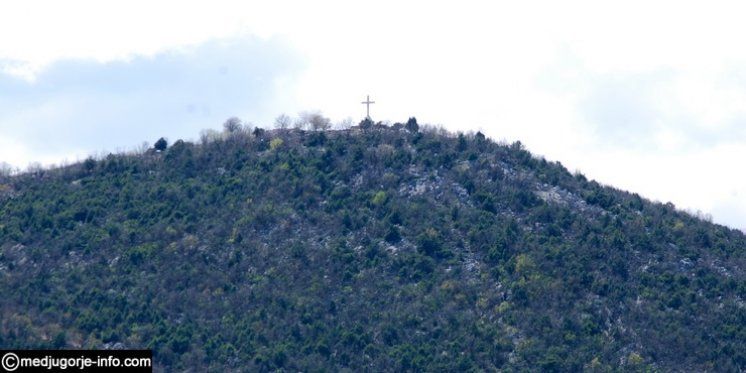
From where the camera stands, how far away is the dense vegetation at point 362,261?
77375 millimetres

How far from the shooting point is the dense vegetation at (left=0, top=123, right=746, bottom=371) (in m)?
77.4

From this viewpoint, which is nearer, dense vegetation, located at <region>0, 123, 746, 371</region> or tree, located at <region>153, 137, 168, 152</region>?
dense vegetation, located at <region>0, 123, 746, 371</region>

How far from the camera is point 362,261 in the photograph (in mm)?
84312

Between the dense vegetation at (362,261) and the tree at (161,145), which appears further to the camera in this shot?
the tree at (161,145)

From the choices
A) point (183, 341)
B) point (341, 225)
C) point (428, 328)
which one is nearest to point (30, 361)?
point (183, 341)

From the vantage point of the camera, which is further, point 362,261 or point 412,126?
point 412,126

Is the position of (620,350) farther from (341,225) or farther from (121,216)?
(121,216)

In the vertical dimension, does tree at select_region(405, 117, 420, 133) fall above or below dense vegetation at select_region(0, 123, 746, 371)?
above

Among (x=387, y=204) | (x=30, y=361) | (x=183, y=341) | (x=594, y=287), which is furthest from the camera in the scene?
(x=387, y=204)

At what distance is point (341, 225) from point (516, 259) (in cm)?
1035

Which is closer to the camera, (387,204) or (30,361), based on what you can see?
(30,361)

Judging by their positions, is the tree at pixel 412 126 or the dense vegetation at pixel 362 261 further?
the tree at pixel 412 126

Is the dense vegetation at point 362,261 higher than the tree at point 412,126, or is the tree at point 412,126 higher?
the tree at point 412,126

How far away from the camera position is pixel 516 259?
83.4 metres
